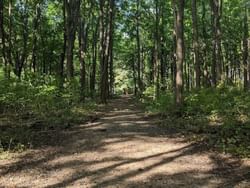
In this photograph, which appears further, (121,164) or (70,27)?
(70,27)

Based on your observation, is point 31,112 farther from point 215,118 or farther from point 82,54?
point 82,54

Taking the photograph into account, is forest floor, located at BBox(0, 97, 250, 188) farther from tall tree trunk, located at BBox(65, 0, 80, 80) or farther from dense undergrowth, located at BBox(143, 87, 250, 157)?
tall tree trunk, located at BBox(65, 0, 80, 80)

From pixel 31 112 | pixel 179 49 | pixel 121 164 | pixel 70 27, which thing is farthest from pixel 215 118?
pixel 70 27

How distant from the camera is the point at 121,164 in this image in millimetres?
8039

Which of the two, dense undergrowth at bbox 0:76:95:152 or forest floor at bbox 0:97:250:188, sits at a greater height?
dense undergrowth at bbox 0:76:95:152

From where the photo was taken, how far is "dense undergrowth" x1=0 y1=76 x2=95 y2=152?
11.4 m

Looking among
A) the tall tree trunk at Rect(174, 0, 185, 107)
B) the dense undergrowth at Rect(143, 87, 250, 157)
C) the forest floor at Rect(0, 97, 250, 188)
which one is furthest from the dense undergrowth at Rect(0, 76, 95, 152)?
the tall tree trunk at Rect(174, 0, 185, 107)

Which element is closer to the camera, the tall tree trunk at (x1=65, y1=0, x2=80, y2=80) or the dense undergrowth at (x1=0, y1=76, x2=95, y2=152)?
the dense undergrowth at (x1=0, y1=76, x2=95, y2=152)

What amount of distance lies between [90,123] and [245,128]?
581 cm

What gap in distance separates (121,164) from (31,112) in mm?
8750

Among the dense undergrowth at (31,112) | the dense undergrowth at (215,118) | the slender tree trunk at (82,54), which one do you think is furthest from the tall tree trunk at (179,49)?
the slender tree trunk at (82,54)

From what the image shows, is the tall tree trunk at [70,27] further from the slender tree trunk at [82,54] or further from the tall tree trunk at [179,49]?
the tall tree trunk at [179,49]

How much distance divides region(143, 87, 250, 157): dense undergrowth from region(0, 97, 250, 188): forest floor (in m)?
0.63

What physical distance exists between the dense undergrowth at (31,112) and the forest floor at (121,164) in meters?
0.85
